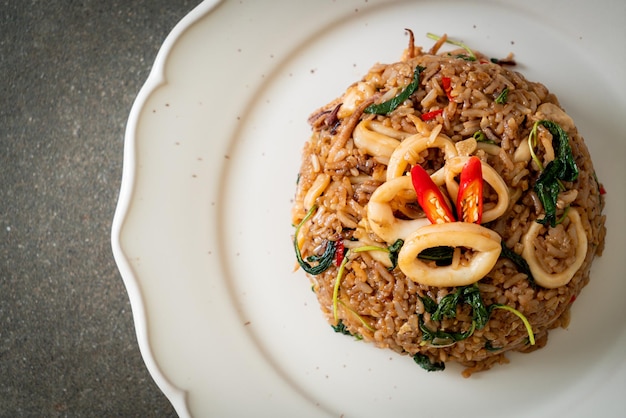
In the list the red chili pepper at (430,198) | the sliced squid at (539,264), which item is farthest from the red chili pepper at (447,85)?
the sliced squid at (539,264)

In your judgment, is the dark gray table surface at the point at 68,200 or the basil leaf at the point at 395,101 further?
the dark gray table surface at the point at 68,200

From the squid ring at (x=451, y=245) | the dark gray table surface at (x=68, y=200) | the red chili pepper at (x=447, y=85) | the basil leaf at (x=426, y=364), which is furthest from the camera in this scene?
the dark gray table surface at (x=68, y=200)

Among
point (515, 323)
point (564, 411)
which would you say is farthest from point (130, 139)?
point (564, 411)

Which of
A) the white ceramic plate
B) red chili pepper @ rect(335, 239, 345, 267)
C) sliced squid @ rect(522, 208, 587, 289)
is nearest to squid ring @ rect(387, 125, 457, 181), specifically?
red chili pepper @ rect(335, 239, 345, 267)

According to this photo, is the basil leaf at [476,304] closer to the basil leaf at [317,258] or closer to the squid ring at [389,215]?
the squid ring at [389,215]

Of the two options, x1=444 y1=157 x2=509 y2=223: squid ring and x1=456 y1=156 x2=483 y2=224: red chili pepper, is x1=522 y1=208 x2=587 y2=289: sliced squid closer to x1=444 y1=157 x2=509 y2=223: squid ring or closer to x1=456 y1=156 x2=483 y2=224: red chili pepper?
x1=444 y1=157 x2=509 y2=223: squid ring

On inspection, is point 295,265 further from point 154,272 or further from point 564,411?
point 564,411
